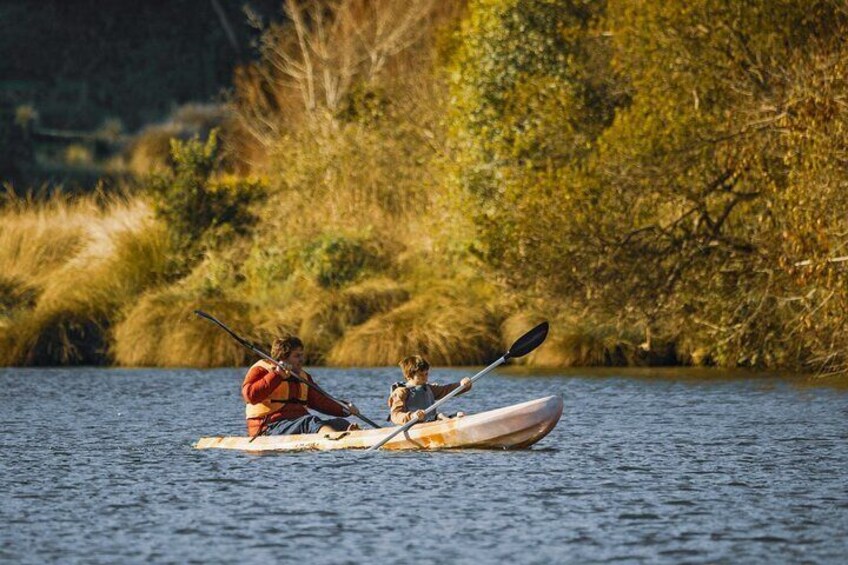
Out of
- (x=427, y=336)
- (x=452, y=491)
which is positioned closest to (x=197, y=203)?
(x=427, y=336)

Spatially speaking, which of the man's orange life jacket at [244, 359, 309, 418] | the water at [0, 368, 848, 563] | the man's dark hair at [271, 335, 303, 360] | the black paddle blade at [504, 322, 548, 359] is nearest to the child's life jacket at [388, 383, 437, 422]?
the water at [0, 368, 848, 563]

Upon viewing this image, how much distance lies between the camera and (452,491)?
47.0 ft

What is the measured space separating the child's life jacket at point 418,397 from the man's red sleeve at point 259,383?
3.67ft

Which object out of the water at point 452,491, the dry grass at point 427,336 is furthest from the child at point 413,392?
the dry grass at point 427,336

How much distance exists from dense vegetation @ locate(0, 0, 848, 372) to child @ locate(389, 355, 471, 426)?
6.39m

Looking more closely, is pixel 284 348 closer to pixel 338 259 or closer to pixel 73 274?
pixel 338 259

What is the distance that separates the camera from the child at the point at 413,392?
56.6 feet

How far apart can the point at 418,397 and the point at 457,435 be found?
32.2 inches

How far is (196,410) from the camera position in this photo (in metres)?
22.1

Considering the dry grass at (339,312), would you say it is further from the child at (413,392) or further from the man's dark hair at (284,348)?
the man's dark hair at (284,348)

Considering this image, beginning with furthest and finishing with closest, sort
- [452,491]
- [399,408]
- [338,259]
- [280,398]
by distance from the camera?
[338,259]
[280,398]
[399,408]
[452,491]

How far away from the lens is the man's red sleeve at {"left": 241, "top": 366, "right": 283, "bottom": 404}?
1727 cm

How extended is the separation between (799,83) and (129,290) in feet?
40.7

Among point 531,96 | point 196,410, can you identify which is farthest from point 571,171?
point 196,410
